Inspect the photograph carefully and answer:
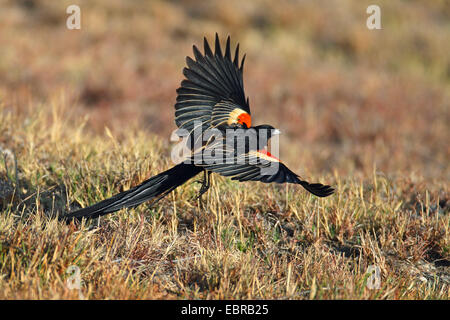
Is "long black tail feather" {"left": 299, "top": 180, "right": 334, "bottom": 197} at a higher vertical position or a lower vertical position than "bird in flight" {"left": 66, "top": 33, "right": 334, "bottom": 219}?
lower

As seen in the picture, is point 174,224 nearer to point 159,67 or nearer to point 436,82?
point 159,67

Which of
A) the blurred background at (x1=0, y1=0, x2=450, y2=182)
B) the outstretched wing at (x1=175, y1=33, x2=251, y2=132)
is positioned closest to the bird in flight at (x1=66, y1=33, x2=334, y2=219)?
the outstretched wing at (x1=175, y1=33, x2=251, y2=132)

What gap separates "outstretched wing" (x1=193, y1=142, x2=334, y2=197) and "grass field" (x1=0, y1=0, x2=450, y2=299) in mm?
414

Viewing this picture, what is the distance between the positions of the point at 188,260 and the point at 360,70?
9.12m

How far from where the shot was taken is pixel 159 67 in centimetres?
970

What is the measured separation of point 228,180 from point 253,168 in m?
1.04

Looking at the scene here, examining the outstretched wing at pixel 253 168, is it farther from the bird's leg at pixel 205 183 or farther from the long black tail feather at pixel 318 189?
the bird's leg at pixel 205 183

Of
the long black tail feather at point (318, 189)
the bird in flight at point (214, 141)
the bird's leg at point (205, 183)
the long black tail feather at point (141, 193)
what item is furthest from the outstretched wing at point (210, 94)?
the long black tail feather at point (318, 189)

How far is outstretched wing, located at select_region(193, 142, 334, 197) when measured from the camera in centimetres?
246

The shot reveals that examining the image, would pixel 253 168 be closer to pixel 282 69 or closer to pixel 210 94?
pixel 210 94

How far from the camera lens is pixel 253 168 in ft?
8.70

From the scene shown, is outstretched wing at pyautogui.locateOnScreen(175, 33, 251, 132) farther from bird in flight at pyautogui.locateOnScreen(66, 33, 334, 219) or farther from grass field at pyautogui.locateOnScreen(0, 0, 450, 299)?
grass field at pyautogui.locateOnScreen(0, 0, 450, 299)

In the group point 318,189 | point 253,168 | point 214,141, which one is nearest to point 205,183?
point 214,141
